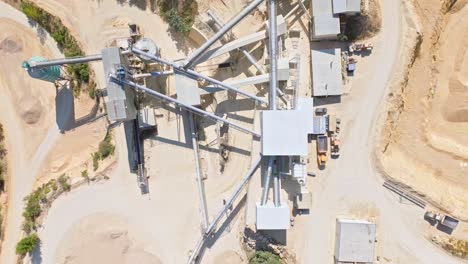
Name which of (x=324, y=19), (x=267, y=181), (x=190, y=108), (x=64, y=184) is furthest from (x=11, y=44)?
(x=324, y=19)

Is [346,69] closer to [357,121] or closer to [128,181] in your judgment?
[357,121]

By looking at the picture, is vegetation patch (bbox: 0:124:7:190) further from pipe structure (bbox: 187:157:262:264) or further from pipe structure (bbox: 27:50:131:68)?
pipe structure (bbox: 187:157:262:264)

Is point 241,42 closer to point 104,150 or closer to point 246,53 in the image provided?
point 246,53

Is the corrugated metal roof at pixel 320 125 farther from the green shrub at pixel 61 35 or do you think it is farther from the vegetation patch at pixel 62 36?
the green shrub at pixel 61 35

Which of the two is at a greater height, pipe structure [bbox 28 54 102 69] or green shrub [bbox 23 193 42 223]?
pipe structure [bbox 28 54 102 69]

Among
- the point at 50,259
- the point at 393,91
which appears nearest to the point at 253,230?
the point at 393,91

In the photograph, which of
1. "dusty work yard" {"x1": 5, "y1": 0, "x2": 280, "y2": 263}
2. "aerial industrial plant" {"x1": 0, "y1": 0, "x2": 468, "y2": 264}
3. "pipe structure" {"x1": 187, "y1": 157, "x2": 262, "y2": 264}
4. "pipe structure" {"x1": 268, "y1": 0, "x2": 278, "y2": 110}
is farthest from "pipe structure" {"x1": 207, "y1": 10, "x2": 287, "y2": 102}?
"pipe structure" {"x1": 187, "y1": 157, "x2": 262, "y2": 264}

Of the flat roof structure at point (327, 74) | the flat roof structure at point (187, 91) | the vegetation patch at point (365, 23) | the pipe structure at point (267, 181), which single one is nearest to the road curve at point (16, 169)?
the flat roof structure at point (187, 91)
